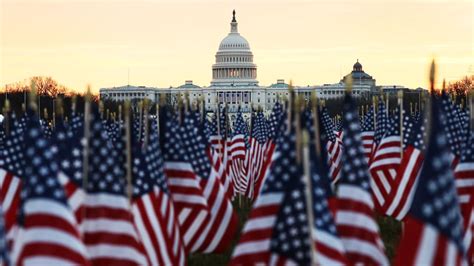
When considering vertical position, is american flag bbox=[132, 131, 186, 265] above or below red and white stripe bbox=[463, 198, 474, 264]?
above

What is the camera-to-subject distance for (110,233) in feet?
36.2

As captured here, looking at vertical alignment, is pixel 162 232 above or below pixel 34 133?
below

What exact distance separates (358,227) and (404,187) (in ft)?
19.0

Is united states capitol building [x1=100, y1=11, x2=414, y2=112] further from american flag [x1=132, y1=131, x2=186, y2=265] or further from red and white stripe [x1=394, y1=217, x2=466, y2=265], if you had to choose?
red and white stripe [x1=394, y1=217, x2=466, y2=265]

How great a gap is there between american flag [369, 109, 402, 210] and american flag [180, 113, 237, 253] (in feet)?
12.7

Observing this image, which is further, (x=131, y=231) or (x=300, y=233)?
(x=131, y=231)

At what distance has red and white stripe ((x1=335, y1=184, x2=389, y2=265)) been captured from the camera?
10445mm

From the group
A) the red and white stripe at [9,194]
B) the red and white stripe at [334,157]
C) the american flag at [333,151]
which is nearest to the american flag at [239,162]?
the american flag at [333,151]

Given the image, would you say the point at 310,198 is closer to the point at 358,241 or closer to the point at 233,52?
the point at 358,241

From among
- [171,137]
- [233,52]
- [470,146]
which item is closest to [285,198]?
[171,137]

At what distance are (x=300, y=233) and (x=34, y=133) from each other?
9.21 feet

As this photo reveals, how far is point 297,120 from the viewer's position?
411 inches

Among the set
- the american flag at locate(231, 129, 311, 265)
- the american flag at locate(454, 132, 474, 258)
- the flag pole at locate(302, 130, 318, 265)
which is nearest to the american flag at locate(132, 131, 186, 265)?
the american flag at locate(231, 129, 311, 265)

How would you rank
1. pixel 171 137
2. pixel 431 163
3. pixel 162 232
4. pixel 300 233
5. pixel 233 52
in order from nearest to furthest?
pixel 431 163 → pixel 300 233 → pixel 162 232 → pixel 171 137 → pixel 233 52
